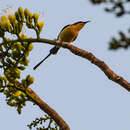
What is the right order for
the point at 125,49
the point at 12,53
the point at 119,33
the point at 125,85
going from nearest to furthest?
1. the point at 125,49
2. the point at 119,33
3. the point at 125,85
4. the point at 12,53

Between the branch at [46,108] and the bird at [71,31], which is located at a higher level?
the bird at [71,31]

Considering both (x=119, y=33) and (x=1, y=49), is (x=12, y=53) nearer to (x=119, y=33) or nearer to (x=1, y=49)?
(x=1, y=49)

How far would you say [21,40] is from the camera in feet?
17.7

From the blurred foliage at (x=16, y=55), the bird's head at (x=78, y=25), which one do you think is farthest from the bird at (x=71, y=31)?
the blurred foliage at (x=16, y=55)

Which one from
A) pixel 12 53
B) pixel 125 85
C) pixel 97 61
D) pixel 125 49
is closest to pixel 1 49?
pixel 12 53

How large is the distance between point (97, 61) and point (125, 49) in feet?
3.45

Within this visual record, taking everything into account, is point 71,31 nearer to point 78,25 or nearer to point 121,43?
point 78,25

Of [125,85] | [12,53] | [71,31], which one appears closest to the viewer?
[125,85]

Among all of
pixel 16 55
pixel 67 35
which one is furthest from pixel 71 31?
pixel 16 55

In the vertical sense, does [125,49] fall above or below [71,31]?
below

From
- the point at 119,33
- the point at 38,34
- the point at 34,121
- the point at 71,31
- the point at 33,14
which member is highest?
the point at 71,31

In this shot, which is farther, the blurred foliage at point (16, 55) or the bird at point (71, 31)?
the bird at point (71, 31)

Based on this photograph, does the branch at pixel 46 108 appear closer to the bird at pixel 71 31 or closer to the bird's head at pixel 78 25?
the bird at pixel 71 31

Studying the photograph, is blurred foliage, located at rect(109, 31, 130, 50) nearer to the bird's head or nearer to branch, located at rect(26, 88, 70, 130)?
branch, located at rect(26, 88, 70, 130)
